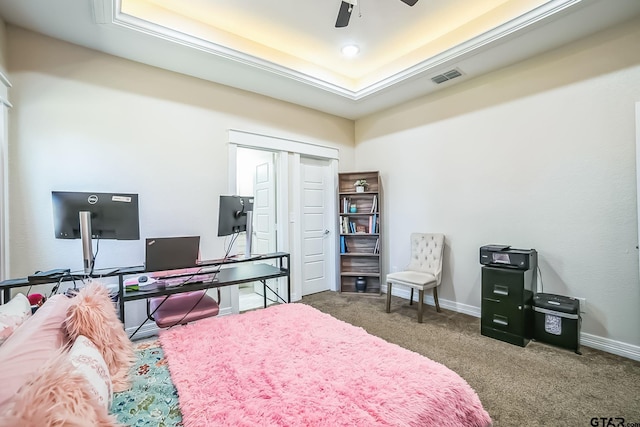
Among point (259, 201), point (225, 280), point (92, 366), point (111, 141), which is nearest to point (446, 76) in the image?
point (259, 201)

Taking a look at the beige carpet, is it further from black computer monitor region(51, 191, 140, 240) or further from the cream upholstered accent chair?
black computer monitor region(51, 191, 140, 240)

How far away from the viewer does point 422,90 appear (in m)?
3.87

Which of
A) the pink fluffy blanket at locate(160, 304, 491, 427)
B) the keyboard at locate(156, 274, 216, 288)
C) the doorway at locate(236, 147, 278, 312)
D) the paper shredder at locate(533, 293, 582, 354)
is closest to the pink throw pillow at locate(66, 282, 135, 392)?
the pink fluffy blanket at locate(160, 304, 491, 427)

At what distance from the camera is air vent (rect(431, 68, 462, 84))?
3.38m

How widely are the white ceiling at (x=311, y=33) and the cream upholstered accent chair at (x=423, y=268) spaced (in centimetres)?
202

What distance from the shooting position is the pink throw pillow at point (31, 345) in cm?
77

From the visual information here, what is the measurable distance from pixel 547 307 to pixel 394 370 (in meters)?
2.32

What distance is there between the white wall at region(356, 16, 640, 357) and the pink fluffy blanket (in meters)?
2.39

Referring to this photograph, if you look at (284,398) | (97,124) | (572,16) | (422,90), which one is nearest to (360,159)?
(422,90)

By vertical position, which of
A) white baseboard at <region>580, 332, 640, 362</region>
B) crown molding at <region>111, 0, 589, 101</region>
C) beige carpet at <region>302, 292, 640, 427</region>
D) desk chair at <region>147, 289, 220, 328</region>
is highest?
crown molding at <region>111, 0, 589, 101</region>

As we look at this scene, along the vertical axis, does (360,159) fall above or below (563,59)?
below

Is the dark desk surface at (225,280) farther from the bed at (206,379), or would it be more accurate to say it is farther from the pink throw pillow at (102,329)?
the pink throw pillow at (102,329)

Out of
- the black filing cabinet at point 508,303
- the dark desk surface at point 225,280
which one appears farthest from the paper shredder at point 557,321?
the dark desk surface at point 225,280

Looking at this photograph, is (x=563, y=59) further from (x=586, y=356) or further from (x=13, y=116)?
(x=13, y=116)
